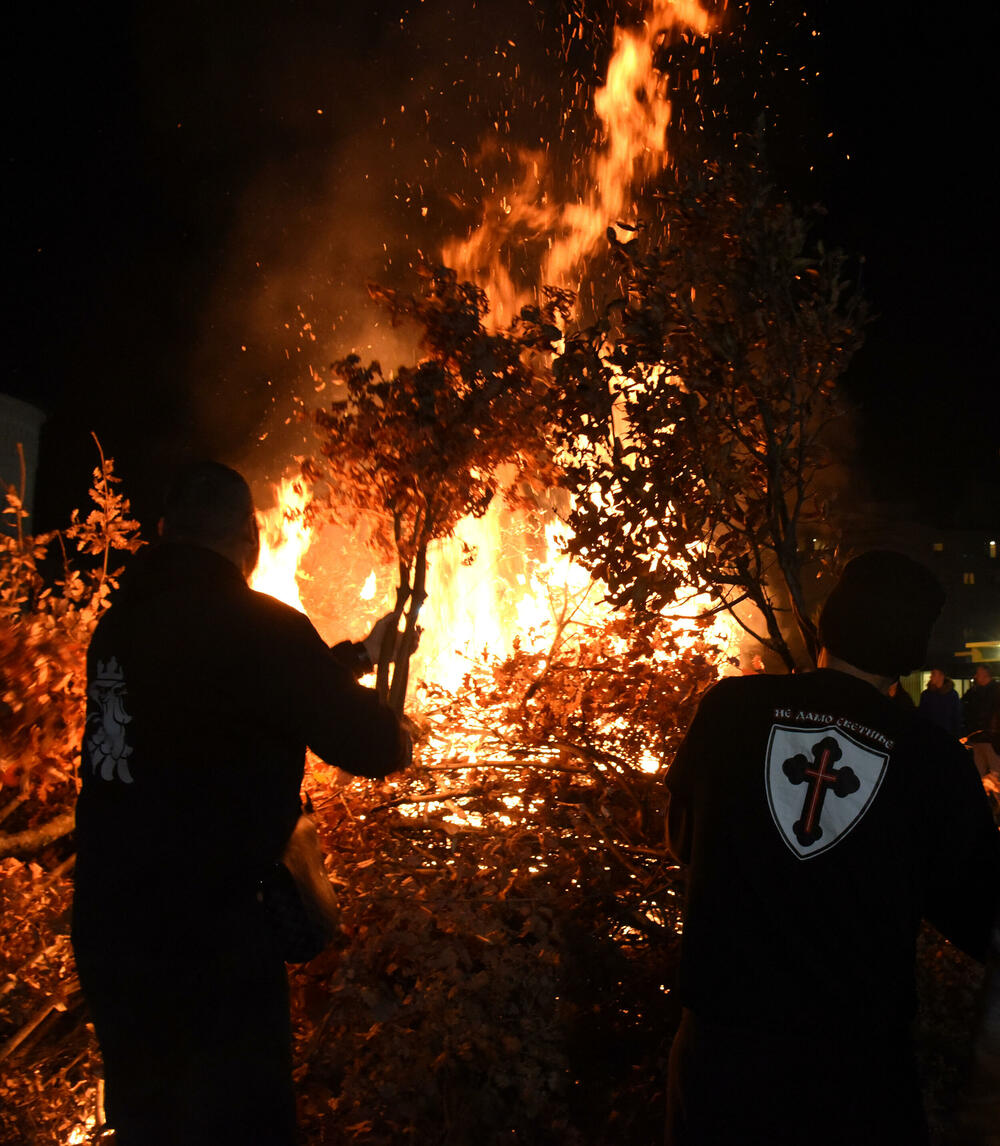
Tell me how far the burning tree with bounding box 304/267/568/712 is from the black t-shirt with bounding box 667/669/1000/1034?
7.05ft

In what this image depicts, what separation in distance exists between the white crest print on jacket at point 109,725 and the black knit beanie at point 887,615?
6.16ft

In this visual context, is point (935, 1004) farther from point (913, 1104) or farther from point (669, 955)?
point (913, 1104)

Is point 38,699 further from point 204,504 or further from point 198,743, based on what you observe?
point 198,743

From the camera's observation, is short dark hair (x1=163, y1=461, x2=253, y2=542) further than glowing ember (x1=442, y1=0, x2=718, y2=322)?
No

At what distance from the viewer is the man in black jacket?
6.73ft

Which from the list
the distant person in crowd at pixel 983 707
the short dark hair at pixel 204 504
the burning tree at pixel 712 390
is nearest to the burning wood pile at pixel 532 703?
the burning tree at pixel 712 390

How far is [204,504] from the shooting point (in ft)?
7.90

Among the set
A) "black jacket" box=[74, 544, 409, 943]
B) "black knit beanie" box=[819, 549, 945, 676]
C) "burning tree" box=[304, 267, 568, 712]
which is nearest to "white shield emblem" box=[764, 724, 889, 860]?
"black knit beanie" box=[819, 549, 945, 676]

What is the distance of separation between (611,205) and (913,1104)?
8302 mm

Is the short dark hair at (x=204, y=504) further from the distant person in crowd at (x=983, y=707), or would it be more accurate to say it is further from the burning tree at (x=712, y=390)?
the distant person in crowd at (x=983, y=707)

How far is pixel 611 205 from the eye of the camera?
8.60 metres

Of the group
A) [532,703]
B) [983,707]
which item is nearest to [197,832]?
[532,703]

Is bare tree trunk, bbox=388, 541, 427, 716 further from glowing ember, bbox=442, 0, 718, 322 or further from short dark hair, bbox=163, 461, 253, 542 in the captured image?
glowing ember, bbox=442, 0, 718, 322

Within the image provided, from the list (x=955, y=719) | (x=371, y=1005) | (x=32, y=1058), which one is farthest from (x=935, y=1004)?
(x=955, y=719)
